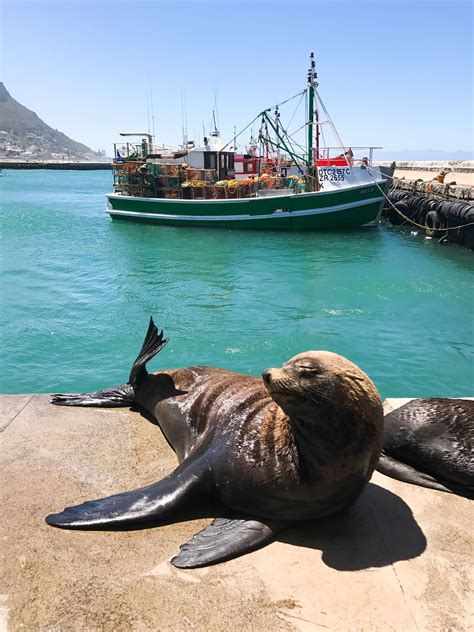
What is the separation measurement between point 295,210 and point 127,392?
18.4m

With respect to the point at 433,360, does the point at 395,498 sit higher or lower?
higher

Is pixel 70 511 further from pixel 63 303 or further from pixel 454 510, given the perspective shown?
pixel 63 303

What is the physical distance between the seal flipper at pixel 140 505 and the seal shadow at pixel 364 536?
50cm

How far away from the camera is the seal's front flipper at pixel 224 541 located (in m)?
2.31

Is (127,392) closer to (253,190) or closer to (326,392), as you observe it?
(326,392)

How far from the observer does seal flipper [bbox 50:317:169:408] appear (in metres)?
3.97

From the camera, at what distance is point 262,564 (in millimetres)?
2316

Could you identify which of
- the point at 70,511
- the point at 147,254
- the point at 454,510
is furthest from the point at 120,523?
the point at 147,254

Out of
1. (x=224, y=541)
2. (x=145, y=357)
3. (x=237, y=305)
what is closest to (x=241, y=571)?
(x=224, y=541)

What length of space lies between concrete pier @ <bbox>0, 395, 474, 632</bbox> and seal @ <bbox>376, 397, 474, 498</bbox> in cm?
12

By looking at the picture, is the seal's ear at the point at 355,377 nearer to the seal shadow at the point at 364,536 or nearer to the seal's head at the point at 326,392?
the seal's head at the point at 326,392

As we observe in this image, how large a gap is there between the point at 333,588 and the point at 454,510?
943 mm

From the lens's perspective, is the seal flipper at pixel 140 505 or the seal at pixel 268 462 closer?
the seal at pixel 268 462

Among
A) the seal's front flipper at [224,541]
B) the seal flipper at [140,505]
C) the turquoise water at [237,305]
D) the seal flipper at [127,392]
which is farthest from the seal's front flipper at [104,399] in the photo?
the turquoise water at [237,305]
